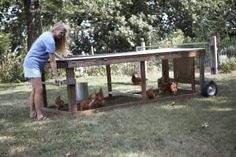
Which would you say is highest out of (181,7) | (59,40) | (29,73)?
(181,7)

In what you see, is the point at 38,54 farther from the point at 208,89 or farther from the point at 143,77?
the point at 208,89

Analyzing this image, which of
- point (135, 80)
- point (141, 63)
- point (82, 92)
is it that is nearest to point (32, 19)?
point (135, 80)

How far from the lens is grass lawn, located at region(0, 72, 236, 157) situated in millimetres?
5453

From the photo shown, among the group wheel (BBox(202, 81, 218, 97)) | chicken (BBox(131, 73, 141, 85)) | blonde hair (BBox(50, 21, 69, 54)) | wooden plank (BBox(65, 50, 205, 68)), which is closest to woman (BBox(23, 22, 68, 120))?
blonde hair (BBox(50, 21, 69, 54))

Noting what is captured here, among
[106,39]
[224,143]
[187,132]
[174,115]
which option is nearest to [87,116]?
[174,115]

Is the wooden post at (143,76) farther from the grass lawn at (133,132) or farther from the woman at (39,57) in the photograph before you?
the woman at (39,57)

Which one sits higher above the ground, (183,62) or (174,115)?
(183,62)

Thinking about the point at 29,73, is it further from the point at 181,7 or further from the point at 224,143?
the point at 181,7

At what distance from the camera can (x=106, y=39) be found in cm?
2839

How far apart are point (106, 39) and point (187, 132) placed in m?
22.5

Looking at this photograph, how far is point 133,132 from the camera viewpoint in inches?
249

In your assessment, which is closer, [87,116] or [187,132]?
[187,132]

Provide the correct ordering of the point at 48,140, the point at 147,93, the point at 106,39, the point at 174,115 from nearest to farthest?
1. the point at 48,140
2. the point at 174,115
3. the point at 147,93
4. the point at 106,39

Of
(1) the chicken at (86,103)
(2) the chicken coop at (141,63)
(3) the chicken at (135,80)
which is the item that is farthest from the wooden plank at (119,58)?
(3) the chicken at (135,80)
